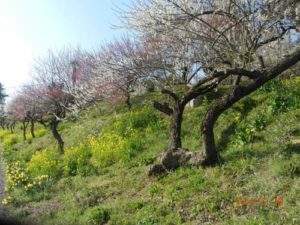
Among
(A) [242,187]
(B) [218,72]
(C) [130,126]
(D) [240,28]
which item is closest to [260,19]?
(D) [240,28]

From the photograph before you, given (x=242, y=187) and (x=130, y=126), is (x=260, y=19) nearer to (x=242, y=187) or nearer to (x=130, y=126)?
(x=242, y=187)

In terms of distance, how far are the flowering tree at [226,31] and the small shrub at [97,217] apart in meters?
1.98

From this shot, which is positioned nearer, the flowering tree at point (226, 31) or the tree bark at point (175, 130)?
the flowering tree at point (226, 31)

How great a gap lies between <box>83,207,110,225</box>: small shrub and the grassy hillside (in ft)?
0.07

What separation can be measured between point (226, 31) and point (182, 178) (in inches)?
140

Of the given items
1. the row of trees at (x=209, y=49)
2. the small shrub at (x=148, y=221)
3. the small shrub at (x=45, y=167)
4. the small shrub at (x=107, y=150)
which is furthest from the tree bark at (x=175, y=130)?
the small shrub at (x=45, y=167)

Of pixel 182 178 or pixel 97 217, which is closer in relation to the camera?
pixel 97 217

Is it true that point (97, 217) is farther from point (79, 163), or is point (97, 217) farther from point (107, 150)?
point (79, 163)

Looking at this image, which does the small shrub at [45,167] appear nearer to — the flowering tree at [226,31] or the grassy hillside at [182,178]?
the grassy hillside at [182,178]

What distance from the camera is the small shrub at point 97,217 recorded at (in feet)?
28.9

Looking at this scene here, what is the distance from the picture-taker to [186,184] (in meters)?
9.02

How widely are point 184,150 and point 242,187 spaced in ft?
8.68

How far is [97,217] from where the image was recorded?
8891mm

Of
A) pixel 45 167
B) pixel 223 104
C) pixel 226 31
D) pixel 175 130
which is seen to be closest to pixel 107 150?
pixel 45 167
